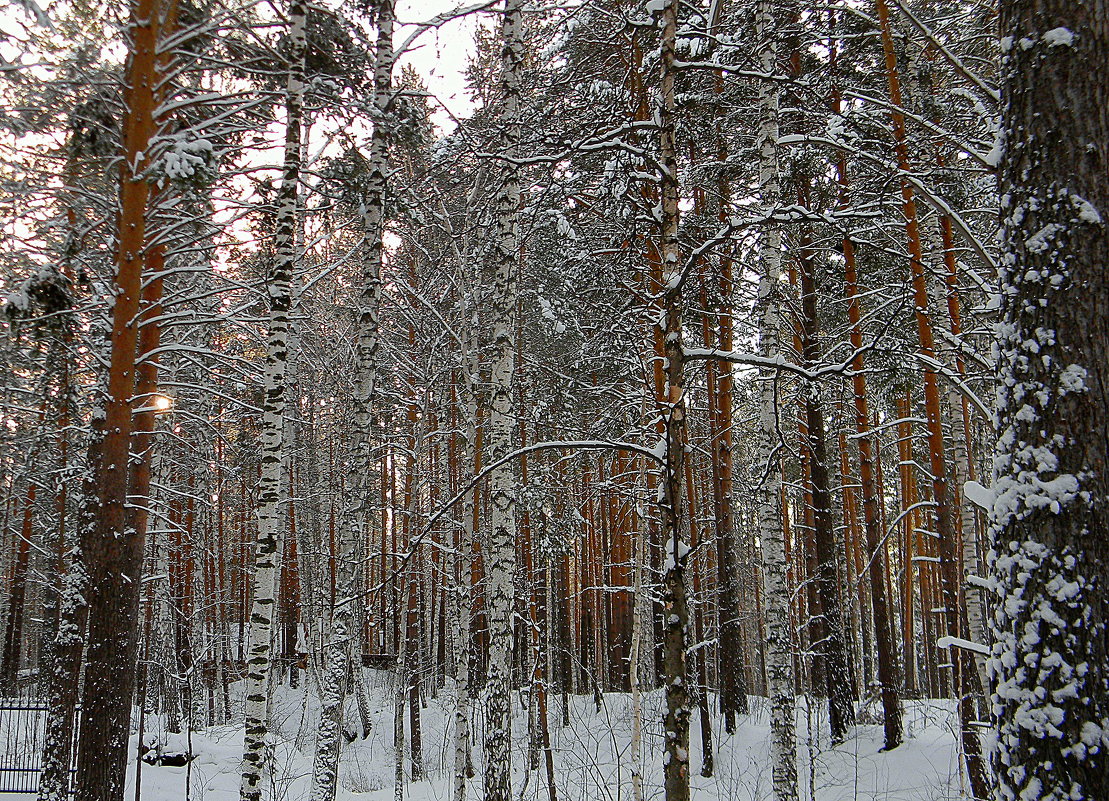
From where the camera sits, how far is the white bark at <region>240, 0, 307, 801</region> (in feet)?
21.7

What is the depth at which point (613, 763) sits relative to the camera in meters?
12.1

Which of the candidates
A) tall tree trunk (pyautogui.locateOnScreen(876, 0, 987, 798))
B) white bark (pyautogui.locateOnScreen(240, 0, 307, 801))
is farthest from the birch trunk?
tall tree trunk (pyautogui.locateOnScreen(876, 0, 987, 798))

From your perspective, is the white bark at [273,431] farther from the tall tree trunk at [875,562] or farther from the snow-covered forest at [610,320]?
the tall tree trunk at [875,562]

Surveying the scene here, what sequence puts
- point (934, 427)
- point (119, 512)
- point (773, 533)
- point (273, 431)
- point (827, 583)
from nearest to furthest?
point (273, 431) < point (119, 512) < point (773, 533) < point (934, 427) < point (827, 583)

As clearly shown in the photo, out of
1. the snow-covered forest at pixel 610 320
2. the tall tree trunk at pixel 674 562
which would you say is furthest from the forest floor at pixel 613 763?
the tall tree trunk at pixel 674 562

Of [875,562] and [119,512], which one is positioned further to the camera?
[875,562]

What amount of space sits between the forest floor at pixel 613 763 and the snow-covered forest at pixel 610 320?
0.56 feet

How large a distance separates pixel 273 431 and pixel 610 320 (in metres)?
4.29

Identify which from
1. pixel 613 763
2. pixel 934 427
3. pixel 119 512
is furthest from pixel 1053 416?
pixel 613 763

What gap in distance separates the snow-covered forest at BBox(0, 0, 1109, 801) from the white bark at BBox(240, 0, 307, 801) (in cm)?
4

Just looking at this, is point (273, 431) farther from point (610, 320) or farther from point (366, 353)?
point (610, 320)

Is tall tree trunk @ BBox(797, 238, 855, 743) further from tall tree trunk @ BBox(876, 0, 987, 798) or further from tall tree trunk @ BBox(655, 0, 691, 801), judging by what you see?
tall tree trunk @ BBox(655, 0, 691, 801)

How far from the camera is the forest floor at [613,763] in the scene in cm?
946

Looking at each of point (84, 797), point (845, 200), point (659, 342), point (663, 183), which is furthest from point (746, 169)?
point (84, 797)
